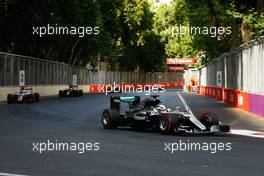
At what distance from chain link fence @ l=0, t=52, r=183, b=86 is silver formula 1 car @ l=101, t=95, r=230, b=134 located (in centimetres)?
2523

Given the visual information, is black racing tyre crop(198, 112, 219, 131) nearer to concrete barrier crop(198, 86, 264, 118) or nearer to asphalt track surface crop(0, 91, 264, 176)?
asphalt track surface crop(0, 91, 264, 176)

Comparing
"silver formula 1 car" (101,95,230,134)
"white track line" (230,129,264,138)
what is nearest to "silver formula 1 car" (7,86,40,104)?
"silver formula 1 car" (101,95,230,134)

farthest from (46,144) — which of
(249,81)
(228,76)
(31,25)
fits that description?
(31,25)

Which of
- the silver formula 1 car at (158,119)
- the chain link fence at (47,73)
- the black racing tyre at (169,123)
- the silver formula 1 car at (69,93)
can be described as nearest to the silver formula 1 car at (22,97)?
the chain link fence at (47,73)

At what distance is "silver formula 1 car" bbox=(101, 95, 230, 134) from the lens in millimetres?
16375

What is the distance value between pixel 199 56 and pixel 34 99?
39.6 metres

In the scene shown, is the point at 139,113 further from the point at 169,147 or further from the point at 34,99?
the point at 34,99

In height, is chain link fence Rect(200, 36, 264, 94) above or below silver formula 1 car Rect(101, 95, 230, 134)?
above

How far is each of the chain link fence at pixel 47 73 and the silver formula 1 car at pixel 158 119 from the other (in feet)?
82.8

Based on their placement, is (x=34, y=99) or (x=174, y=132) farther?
(x=34, y=99)

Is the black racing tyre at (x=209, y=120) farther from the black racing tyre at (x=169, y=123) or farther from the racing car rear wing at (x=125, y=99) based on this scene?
the racing car rear wing at (x=125, y=99)

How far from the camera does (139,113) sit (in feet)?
58.3

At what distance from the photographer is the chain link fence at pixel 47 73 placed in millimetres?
44719

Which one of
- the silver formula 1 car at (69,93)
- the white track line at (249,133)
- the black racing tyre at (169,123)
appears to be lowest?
the white track line at (249,133)
